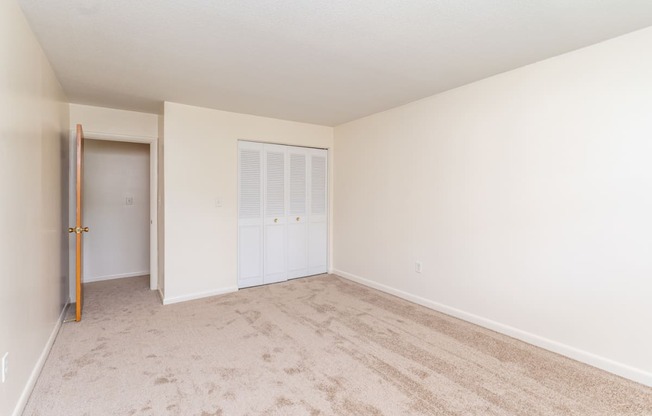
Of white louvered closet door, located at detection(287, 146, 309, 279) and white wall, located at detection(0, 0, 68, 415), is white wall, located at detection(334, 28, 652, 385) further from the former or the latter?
white wall, located at detection(0, 0, 68, 415)

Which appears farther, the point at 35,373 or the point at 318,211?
the point at 318,211

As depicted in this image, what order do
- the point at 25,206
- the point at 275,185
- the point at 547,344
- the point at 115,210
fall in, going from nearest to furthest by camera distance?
the point at 25,206
the point at 547,344
the point at 275,185
the point at 115,210

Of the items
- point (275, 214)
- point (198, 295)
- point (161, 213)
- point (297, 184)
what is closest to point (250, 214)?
point (275, 214)

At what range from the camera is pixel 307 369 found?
2.24 meters

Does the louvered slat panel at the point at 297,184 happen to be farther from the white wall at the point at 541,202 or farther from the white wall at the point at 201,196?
the white wall at the point at 541,202

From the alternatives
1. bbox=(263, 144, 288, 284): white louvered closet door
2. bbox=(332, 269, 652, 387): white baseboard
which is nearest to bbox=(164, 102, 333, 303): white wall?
bbox=(263, 144, 288, 284): white louvered closet door

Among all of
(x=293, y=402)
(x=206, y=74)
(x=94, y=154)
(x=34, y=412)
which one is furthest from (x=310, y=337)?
(x=94, y=154)

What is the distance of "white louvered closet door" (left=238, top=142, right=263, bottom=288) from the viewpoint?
418 centimetres

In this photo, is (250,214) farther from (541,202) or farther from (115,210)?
(541,202)

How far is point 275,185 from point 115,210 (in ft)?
8.20

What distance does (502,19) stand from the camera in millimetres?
1953

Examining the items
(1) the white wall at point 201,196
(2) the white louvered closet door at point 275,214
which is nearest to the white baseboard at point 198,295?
(1) the white wall at point 201,196

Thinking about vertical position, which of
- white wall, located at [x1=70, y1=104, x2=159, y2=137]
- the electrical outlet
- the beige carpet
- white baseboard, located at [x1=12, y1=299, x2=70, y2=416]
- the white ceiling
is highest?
the white ceiling

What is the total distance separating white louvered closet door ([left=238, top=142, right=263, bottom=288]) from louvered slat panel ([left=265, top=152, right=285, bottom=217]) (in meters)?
0.11
